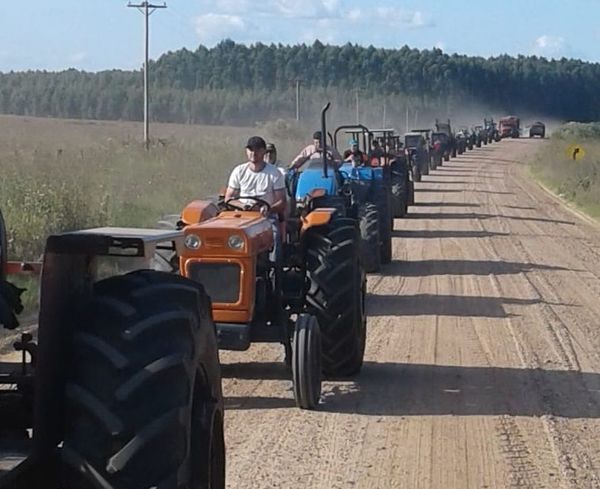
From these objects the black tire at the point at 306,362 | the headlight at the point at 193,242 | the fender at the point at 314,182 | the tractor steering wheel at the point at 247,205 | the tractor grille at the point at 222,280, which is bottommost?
the black tire at the point at 306,362

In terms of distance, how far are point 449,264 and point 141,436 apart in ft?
49.9

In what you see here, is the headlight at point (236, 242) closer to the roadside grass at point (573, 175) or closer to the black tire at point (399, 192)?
the black tire at point (399, 192)

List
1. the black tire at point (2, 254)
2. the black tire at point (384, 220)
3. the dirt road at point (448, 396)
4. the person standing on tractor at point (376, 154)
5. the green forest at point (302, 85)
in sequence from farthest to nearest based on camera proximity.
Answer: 1. the green forest at point (302, 85)
2. the person standing on tractor at point (376, 154)
3. the black tire at point (384, 220)
4. the dirt road at point (448, 396)
5. the black tire at point (2, 254)

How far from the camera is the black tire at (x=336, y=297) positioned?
9.93 meters

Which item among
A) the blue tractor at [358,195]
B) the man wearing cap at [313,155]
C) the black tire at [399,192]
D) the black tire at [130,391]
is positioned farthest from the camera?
the black tire at [399,192]

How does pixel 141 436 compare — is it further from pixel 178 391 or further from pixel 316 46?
pixel 316 46

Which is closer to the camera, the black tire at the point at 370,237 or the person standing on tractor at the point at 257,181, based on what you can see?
the person standing on tractor at the point at 257,181

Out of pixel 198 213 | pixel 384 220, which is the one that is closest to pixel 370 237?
pixel 384 220

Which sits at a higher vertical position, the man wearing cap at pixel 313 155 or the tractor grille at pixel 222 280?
the man wearing cap at pixel 313 155

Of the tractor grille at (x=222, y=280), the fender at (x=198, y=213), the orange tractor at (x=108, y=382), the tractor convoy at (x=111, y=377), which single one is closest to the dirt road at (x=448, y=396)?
the tractor grille at (x=222, y=280)

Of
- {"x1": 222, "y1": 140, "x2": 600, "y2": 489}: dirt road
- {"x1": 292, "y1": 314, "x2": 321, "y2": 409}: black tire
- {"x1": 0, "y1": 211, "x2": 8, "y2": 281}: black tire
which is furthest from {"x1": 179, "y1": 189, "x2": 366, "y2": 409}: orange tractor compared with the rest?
{"x1": 0, "y1": 211, "x2": 8, "y2": 281}: black tire

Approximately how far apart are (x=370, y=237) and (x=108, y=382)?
43.6ft

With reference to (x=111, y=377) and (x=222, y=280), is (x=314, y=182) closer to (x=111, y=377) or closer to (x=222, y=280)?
(x=222, y=280)

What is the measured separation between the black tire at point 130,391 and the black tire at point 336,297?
556 cm
